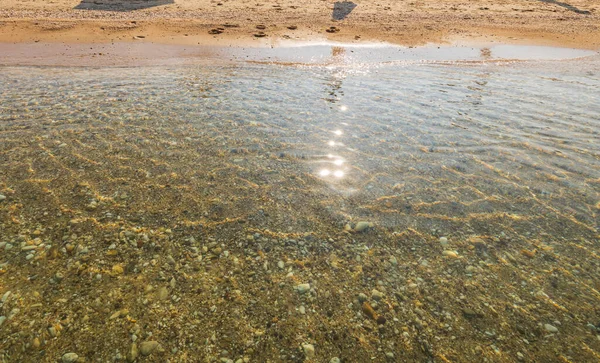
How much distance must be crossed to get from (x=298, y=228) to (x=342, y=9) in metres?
21.3

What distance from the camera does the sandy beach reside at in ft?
53.8

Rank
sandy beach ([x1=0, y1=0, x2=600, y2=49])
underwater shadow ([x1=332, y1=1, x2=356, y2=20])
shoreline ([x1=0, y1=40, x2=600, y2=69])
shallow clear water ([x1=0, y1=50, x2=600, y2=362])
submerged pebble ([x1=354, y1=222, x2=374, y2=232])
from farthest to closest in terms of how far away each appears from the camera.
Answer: underwater shadow ([x1=332, y1=1, x2=356, y2=20])
sandy beach ([x1=0, y1=0, x2=600, y2=49])
shoreline ([x1=0, y1=40, x2=600, y2=69])
submerged pebble ([x1=354, y1=222, x2=374, y2=232])
shallow clear water ([x1=0, y1=50, x2=600, y2=362])

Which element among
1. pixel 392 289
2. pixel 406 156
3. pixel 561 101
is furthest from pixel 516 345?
pixel 561 101

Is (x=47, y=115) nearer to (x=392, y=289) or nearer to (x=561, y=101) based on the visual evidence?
(x=392, y=289)

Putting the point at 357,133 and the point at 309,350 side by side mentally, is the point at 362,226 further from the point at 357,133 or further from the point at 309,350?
the point at 357,133

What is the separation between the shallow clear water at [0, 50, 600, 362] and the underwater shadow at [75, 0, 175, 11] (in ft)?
45.6

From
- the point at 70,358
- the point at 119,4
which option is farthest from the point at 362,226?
the point at 119,4

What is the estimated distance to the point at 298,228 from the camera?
15.2 feet

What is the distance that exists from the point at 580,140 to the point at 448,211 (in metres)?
4.67

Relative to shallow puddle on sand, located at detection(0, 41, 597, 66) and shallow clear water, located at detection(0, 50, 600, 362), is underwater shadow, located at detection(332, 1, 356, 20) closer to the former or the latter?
shallow puddle on sand, located at detection(0, 41, 597, 66)

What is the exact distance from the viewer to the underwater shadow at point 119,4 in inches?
771

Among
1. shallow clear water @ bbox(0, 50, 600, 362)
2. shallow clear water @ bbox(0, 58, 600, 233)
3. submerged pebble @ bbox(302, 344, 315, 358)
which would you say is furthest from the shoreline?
submerged pebble @ bbox(302, 344, 315, 358)

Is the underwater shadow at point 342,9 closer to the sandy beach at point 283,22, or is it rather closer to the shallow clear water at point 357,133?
the sandy beach at point 283,22

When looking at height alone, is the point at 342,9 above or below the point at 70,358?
above
